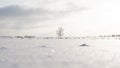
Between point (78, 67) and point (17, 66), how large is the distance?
25.3 feet

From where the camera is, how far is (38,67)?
28.5m

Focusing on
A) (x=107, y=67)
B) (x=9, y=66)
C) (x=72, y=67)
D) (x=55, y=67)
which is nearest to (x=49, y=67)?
(x=55, y=67)

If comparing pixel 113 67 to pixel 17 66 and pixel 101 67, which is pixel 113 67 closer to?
pixel 101 67

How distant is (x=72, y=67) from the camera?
28.9m

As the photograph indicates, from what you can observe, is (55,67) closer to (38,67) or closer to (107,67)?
(38,67)

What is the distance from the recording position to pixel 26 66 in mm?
29312

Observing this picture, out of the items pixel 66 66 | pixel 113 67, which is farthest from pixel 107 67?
pixel 66 66

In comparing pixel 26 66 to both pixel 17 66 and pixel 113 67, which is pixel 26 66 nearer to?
pixel 17 66

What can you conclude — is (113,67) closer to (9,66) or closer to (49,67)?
(49,67)

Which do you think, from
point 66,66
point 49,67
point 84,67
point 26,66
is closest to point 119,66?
point 84,67

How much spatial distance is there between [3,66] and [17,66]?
173cm

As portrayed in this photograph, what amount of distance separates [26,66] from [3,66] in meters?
2.82

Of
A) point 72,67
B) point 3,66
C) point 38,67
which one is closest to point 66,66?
point 72,67

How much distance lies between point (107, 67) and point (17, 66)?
11.3 m
